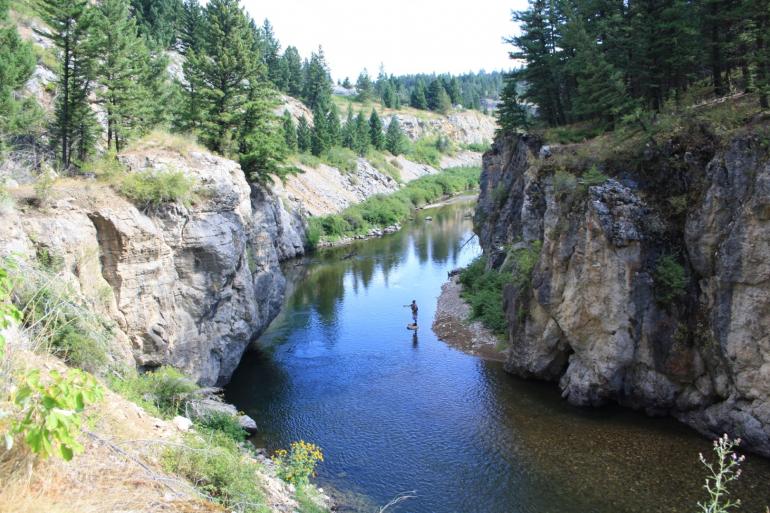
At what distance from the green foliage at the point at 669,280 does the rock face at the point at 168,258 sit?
17.4 meters

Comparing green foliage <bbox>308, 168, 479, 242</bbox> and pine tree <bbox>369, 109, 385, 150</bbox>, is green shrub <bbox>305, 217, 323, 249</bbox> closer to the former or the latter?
green foliage <bbox>308, 168, 479, 242</bbox>

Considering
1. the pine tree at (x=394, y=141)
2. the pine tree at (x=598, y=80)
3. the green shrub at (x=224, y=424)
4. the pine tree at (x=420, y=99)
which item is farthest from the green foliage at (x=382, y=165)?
the green shrub at (x=224, y=424)

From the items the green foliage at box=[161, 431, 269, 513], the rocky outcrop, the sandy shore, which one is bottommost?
the sandy shore

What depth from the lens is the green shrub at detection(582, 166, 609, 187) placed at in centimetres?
2294

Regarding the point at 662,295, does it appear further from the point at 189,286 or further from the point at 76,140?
the point at 76,140

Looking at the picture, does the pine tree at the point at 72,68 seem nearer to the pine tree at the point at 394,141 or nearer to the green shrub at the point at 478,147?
the pine tree at the point at 394,141

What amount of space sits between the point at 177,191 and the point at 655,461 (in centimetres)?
1974

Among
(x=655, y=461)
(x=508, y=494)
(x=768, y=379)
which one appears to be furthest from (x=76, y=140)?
(x=768, y=379)

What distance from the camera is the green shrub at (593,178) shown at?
22938 mm

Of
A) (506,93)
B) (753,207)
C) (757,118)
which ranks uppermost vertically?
(506,93)

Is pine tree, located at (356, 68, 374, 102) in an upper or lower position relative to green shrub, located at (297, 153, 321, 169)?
upper

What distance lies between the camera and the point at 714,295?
19.8 metres

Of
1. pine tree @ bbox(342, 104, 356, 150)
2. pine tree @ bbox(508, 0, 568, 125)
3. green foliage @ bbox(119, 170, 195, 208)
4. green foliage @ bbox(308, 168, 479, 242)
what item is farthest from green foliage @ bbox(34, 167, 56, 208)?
pine tree @ bbox(342, 104, 356, 150)

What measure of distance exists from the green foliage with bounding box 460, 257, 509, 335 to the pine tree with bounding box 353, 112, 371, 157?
169ft
